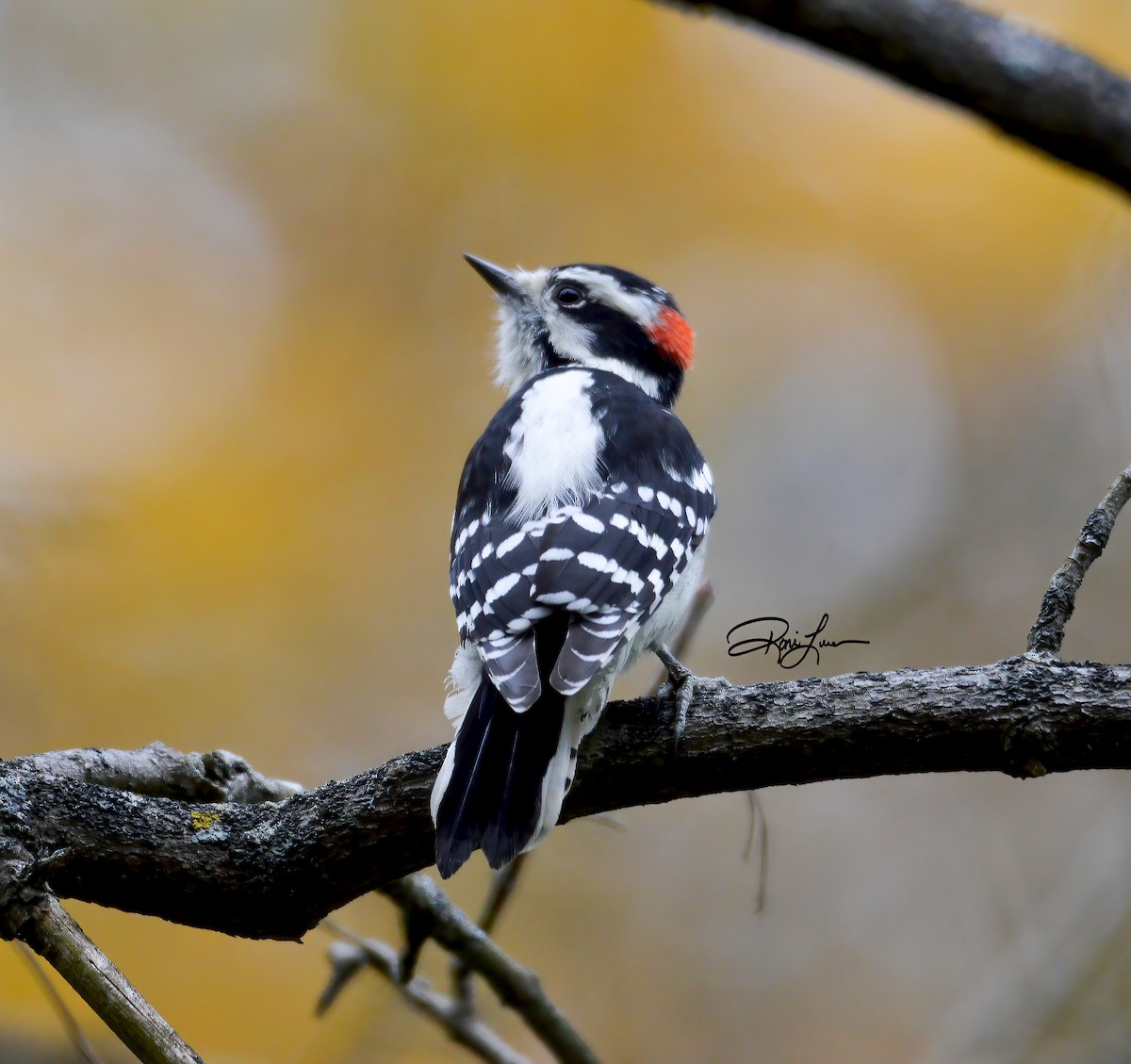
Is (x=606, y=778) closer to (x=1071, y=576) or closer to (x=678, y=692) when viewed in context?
(x=678, y=692)

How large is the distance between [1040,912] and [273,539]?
402cm

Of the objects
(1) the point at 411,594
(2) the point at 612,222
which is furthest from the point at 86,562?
(2) the point at 612,222

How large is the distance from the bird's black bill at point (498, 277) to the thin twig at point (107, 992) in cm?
293

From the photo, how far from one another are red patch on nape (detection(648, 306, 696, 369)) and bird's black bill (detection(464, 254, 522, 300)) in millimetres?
536

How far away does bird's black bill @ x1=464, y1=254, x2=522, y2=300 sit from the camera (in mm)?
4254

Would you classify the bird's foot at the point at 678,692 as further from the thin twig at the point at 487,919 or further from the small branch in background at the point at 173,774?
the small branch in background at the point at 173,774

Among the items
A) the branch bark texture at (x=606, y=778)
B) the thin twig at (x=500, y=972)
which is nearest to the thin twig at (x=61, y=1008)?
the branch bark texture at (x=606, y=778)

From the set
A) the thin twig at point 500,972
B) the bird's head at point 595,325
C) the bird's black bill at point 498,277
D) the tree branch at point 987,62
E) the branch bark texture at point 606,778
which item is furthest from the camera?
the bird's black bill at point 498,277

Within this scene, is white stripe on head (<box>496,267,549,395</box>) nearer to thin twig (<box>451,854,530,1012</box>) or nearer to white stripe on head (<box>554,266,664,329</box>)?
white stripe on head (<box>554,266,664,329</box>)

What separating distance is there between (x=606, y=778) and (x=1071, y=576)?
0.98 metres

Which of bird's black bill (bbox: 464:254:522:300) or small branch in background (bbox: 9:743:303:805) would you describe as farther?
bird's black bill (bbox: 464:254:522:300)

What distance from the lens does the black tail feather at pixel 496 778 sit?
2.08m
